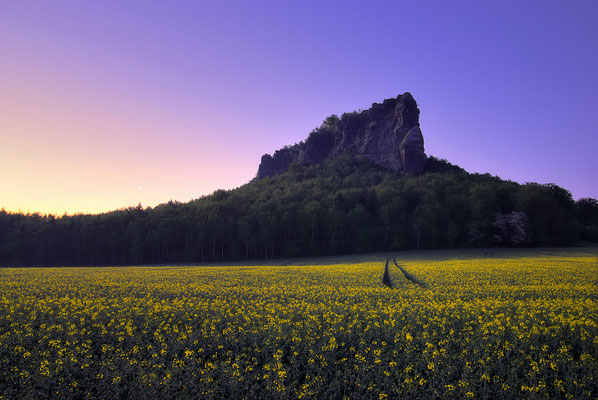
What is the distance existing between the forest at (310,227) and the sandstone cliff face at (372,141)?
34081mm

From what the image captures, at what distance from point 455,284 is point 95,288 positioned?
24316mm

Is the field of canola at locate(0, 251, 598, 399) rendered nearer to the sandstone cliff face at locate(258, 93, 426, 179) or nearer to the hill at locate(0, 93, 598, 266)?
the hill at locate(0, 93, 598, 266)

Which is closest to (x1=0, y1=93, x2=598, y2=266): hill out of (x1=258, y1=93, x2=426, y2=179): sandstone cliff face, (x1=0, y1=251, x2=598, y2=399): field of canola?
(x1=258, y1=93, x2=426, y2=179): sandstone cliff face

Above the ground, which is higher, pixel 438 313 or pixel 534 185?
pixel 534 185

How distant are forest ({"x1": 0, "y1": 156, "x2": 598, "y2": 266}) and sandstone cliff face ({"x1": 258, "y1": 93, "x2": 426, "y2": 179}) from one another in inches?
1342

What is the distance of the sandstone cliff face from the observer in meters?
116

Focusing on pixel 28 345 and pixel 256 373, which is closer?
pixel 256 373

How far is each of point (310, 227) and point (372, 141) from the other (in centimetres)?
7359

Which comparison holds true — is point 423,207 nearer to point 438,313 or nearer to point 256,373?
point 438,313

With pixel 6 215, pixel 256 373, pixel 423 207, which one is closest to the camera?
pixel 256 373

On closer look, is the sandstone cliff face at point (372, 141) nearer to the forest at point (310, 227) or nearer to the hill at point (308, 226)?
the hill at point (308, 226)

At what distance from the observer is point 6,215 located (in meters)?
84.4

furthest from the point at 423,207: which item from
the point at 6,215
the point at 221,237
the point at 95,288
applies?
the point at 6,215

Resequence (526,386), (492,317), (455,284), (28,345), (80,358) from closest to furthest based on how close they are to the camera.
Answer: (526,386) → (80,358) → (28,345) → (492,317) → (455,284)
